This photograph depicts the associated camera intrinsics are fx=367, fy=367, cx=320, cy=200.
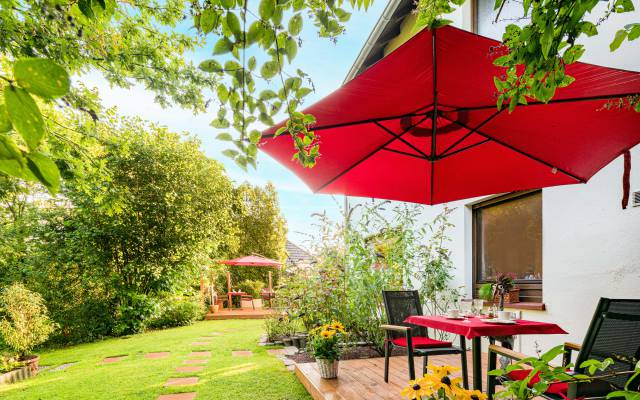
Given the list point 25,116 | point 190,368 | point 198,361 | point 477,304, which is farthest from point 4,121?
point 198,361

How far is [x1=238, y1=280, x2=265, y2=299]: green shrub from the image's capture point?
14.5 meters

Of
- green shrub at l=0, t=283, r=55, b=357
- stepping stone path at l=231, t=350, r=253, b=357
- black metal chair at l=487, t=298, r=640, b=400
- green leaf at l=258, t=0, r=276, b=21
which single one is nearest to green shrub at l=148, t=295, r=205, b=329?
green shrub at l=0, t=283, r=55, b=357

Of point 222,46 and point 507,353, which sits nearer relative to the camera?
point 222,46

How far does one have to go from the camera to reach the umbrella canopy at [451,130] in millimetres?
2062

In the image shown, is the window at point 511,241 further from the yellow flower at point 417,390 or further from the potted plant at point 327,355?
the yellow flower at point 417,390

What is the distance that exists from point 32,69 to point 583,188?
4237mm

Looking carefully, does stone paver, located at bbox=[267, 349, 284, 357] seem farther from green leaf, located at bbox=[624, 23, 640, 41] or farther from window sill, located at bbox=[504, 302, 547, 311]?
green leaf, located at bbox=[624, 23, 640, 41]

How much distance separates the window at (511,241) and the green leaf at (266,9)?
4197 mm

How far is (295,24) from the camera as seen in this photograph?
105 centimetres

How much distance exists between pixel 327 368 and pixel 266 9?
3713mm

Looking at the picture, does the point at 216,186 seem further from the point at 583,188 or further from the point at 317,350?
the point at 583,188

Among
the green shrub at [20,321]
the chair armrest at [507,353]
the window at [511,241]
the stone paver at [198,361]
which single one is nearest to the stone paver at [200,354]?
the stone paver at [198,361]

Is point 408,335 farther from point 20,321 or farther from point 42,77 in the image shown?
point 20,321

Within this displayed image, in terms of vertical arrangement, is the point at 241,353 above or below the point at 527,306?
below
